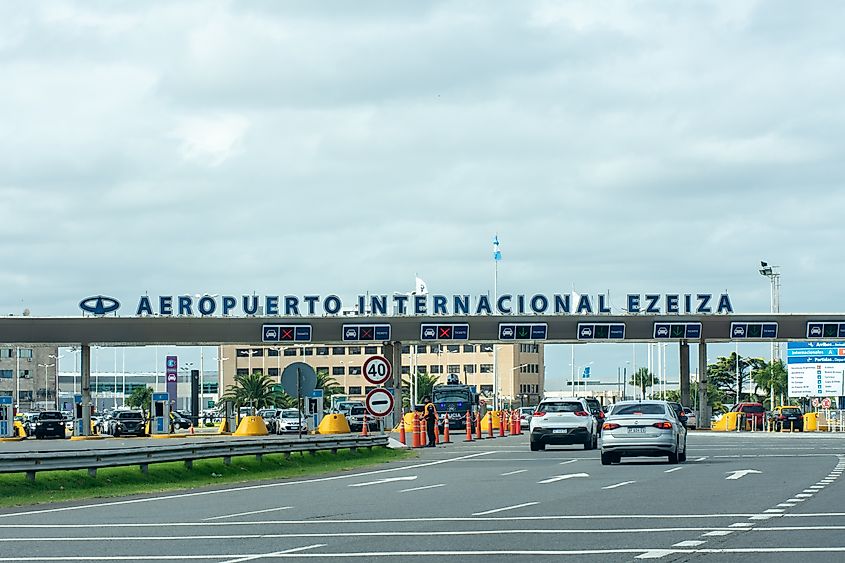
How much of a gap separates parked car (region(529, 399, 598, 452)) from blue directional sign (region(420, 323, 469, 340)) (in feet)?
102

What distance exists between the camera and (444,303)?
7675 centimetres

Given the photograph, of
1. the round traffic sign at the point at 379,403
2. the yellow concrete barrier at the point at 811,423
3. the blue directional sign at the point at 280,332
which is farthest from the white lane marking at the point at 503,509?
the yellow concrete barrier at the point at 811,423

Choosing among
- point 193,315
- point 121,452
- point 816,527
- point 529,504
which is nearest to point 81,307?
point 193,315

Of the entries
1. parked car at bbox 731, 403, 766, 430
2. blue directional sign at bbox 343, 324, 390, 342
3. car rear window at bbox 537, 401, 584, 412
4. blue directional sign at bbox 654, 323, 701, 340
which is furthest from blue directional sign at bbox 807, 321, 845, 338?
car rear window at bbox 537, 401, 584, 412

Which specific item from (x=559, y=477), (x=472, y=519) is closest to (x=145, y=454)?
(x=559, y=477)

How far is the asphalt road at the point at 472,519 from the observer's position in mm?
14977

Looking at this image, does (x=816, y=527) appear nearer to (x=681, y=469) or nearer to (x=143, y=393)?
(x=681, y=469)

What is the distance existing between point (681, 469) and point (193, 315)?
4529cm

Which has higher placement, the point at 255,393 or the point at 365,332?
the point at 365,332

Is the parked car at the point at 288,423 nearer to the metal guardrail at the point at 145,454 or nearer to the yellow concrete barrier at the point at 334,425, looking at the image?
the yellow concrete barrier at the point at 334,425

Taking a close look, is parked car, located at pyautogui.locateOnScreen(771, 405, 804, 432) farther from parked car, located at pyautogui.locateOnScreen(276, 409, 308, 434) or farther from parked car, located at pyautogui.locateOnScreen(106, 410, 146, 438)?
parked car, located at pyautogui.locateOnScreen(106, 410, 146, 438)

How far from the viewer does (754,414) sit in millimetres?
78062

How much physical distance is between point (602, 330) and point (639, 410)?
41719 millimetres

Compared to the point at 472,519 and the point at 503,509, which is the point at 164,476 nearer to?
the point at 503,509
